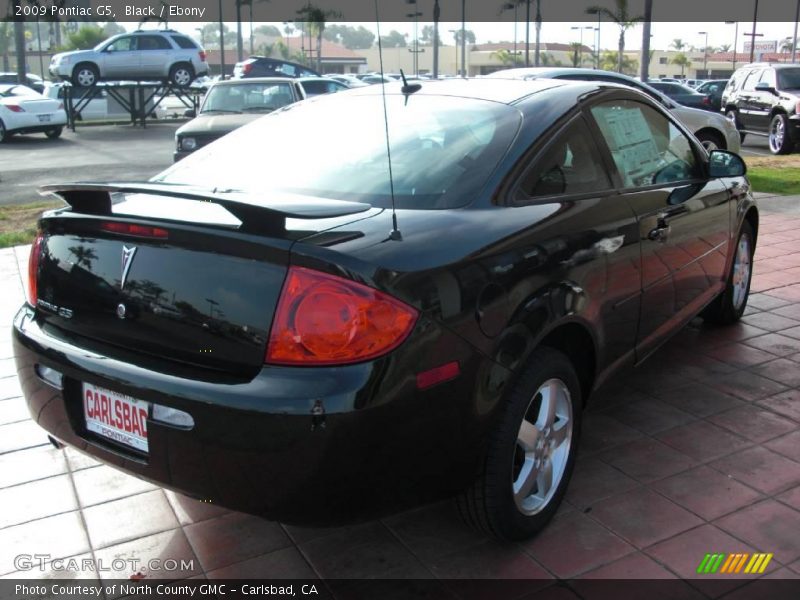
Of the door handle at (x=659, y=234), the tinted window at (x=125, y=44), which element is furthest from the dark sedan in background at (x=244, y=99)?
the tinted window at (x=125, y=44)

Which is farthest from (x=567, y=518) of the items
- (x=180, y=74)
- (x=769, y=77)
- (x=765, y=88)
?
(x=180, y=74)

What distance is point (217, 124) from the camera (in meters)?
11.7

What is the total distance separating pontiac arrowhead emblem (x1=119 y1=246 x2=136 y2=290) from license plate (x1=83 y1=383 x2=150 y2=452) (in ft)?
1.13

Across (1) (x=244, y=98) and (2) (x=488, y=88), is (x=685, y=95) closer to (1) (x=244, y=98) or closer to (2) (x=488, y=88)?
(1) (x=244, y=98)

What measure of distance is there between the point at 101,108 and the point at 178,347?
33806mm

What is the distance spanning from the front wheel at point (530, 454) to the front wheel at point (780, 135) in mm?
15399

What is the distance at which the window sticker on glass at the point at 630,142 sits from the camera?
3.57 meters

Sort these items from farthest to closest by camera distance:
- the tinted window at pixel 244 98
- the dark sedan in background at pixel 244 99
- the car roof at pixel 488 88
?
1. the tinted window at pixel 244 98
2. the dark sedan in background at pixel 244 99
3. the car roof at pixel 488 88

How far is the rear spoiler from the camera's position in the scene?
2.33 metres

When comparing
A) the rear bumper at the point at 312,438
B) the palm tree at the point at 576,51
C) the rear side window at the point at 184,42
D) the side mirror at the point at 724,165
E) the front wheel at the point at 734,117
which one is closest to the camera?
the rear bumper at the point at 312,438

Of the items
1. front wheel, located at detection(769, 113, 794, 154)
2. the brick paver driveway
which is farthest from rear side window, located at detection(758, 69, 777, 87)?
the brick paver driveway

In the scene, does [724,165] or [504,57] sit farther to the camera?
[504,57]

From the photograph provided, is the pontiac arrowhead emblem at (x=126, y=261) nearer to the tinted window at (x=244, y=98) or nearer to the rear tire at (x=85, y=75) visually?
the tinted window at (x=244, y=98)

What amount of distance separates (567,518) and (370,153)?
1.58 metres
